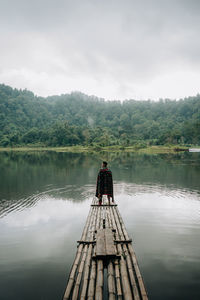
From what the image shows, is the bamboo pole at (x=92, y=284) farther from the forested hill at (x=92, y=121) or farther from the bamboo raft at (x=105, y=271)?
the forested hill at (x=92, y=121)

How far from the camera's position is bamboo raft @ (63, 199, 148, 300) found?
14.4 feet

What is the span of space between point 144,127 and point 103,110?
2085 inches

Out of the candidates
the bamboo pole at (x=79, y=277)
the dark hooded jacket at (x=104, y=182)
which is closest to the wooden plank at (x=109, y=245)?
the bamboo pole at (x=79, y=277)

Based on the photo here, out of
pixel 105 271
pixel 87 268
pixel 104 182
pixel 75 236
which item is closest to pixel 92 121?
pixel 104 182

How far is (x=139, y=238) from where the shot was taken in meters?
7.77

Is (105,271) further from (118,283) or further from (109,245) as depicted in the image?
(118,283)

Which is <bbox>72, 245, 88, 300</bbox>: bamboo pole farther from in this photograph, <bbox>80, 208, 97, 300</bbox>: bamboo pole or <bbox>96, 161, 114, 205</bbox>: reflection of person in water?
<bbox>96, 161, 114, 205</bbox>: reflection of person in water

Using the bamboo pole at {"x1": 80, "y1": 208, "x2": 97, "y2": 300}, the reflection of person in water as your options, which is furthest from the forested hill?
the bamboo pole at {"x1": 80, "y1": 208, "x2": 97, "y2": 300}

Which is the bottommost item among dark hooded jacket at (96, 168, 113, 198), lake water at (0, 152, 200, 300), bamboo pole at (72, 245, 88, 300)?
lake water at (0, 152, 200, 300)

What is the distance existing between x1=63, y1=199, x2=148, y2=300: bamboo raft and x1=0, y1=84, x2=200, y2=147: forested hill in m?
77.4

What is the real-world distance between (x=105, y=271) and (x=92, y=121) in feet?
516

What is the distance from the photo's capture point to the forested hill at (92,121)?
320 feet

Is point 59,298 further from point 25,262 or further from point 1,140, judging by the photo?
point 1,140

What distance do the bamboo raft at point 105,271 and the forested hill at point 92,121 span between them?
77408 mm
